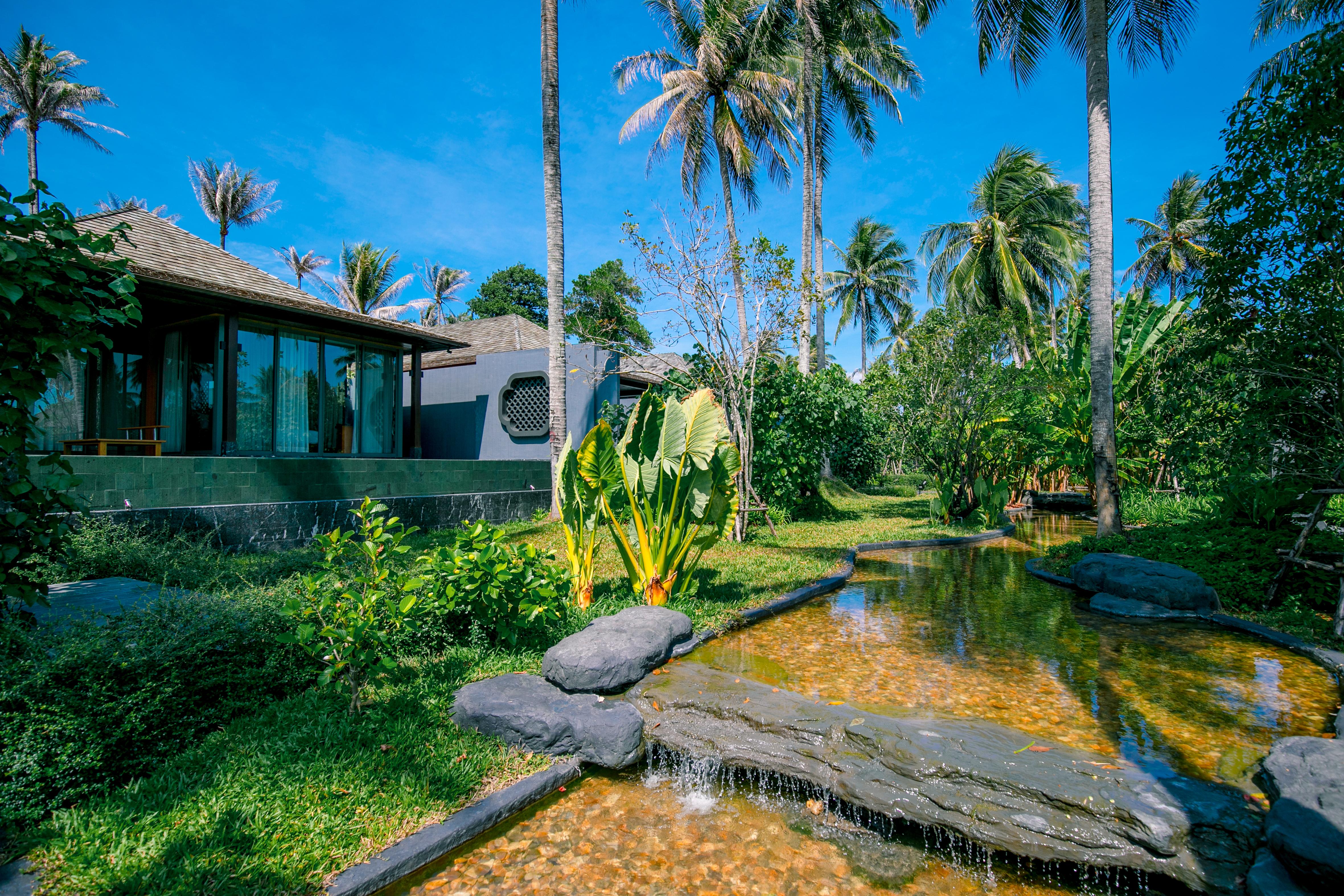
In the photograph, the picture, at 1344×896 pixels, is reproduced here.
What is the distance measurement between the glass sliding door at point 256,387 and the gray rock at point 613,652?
1006 centimetres

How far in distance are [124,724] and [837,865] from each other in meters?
3.34

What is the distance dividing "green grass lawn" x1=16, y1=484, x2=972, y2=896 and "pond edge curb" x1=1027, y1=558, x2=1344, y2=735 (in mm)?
4904

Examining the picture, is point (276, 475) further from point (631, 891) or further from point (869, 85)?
point (869, 85)

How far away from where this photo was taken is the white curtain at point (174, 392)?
12.0 meters

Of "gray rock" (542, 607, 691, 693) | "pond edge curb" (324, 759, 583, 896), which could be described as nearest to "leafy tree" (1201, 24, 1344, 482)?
"gray rock" (542, 607, 691, 693)

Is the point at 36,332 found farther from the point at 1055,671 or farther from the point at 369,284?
the point at 369,284

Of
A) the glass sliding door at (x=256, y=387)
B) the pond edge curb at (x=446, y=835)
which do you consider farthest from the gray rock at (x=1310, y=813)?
the glass sliding door at (x=256, y=387)

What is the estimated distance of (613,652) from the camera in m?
4.44

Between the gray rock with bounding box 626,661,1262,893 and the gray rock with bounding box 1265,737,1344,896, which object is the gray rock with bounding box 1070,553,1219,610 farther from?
the gray rock with bounding box 626,661,1262,893

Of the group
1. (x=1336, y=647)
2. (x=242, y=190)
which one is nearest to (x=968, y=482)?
(x=1336, y=647)

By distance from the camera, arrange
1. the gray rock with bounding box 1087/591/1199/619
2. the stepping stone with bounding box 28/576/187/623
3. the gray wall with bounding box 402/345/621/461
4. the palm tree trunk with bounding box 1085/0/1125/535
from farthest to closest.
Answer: the gray wall with bounding box 402/345/621/461, the palm tree trunk with bounding box 1085/0/1125/535, the gray rock with bounding box 1087/591/1199/619, the stepping stone with bounding box 28/576/187/623

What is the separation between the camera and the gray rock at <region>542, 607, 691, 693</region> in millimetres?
4270

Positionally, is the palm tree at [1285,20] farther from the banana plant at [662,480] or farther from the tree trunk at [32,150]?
the tree trunk at [32,150]

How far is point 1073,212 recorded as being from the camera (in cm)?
2798
